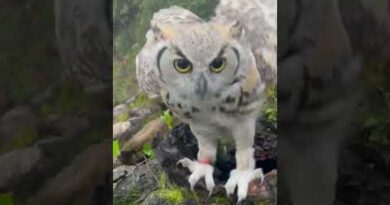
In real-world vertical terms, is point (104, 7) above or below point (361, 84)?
above

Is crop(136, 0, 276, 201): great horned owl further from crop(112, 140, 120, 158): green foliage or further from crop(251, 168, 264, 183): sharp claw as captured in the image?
crop(112, 140, 120, 158): green foliage

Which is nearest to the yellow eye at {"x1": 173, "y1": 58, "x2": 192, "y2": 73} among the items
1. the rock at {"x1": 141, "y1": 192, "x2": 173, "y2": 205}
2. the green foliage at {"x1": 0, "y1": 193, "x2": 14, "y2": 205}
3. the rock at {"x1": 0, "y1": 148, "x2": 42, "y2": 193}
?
the rock at {"x1": 141, "y1": 192, "x2": 173, "y2": 205}

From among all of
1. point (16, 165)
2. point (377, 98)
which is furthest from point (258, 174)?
point (16, 165)

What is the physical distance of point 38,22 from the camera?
2232mm

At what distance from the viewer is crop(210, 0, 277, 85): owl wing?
2189 mm

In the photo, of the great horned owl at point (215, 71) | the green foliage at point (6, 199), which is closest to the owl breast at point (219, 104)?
the great horned owl at point (215, 71)

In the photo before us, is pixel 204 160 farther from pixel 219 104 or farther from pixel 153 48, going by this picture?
pixel 153 48

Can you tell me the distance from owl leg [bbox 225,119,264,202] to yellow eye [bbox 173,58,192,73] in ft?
0.80

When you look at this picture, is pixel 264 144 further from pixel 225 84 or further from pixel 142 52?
pixel 142 52

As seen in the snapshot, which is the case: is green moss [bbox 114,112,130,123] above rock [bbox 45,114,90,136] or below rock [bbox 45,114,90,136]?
above

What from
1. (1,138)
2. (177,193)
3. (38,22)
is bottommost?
(177,193)

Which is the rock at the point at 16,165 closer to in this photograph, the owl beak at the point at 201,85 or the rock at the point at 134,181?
the rock at the point at 134,181

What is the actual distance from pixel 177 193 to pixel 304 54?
56 centimetres

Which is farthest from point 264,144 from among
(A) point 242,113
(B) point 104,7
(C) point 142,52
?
(B) point 104,7
